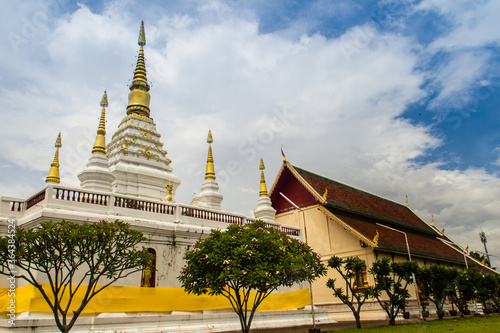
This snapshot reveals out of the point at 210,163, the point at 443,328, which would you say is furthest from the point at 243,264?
the point at 210,163

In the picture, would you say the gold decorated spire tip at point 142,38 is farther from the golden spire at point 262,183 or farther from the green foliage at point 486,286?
the green foliage at point 486,286

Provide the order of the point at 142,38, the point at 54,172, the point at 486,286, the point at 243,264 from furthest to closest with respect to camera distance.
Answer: the point at 142,38 → the point at 486,286 → the point at 54,172 → the point at 243,264

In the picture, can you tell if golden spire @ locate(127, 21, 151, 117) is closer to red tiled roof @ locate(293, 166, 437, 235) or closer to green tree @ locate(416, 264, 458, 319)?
red tiled roof @ locate(293, 166, 437, 235)

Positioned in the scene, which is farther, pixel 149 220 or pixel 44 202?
pixel 149 220

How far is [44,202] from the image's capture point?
12.4 meters

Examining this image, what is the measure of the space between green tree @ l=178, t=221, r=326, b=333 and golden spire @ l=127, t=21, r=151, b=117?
15299mm

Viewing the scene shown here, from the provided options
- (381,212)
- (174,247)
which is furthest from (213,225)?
(381,212)

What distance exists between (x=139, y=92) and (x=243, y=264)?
694 inches

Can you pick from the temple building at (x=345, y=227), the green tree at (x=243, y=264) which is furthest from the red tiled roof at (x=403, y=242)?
the green tree at (x=243, y=264)

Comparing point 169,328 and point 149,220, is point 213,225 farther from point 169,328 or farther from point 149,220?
point 169,328

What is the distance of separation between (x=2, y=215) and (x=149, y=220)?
4.62 meters

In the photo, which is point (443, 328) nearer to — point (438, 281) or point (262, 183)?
point (438, 281)

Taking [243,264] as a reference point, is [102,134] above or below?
above

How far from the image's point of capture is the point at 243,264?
1073cm
